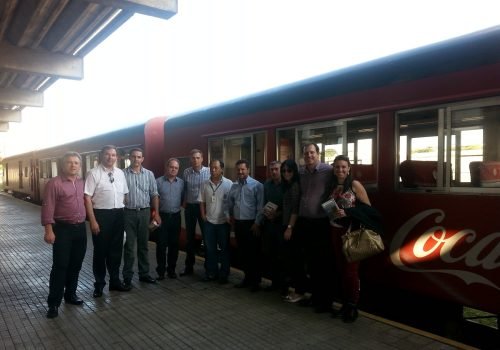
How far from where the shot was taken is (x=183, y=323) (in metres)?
4.04

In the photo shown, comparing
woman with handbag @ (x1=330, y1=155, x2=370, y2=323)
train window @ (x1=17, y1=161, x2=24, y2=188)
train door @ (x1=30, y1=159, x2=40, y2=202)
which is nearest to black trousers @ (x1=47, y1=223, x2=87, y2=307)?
woman with handbag @ (x1=330, y1=155, x2=370, y2=323)

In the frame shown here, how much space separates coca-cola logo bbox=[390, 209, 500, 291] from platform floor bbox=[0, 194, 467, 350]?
0.57m

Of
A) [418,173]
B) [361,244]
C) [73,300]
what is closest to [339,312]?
[361,244]

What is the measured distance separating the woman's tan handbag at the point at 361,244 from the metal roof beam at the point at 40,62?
11081 millimetres

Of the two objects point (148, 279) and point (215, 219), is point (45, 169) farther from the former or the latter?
point (215, 219)

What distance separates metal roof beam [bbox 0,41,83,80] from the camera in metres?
11.4

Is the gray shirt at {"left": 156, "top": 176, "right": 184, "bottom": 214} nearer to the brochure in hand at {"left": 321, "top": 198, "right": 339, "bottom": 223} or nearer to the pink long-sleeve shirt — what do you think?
the pink long-sleeve shirt

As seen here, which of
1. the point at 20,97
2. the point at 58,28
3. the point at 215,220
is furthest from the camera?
the point at 20,97

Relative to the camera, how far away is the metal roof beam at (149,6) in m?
7.77

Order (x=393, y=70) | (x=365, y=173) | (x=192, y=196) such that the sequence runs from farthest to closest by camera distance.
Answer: (x=192, y=196)
(x=365, y=173)
(x=393, y=70)

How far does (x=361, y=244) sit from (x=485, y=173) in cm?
119

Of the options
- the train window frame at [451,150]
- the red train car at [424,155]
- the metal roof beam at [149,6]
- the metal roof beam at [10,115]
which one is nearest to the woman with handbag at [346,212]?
the red train car at [424,155]

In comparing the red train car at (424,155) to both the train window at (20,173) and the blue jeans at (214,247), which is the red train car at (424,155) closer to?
the blue jeans at (214,247)

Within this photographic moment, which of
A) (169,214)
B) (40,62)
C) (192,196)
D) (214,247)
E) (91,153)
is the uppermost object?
(40,62)
